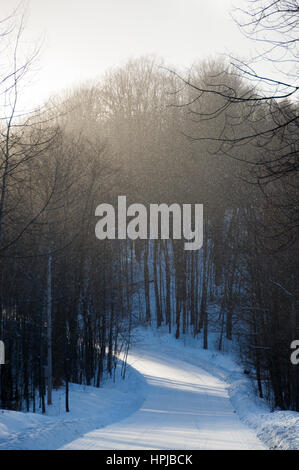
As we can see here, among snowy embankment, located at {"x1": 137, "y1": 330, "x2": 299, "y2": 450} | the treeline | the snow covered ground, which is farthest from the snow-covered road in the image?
the treeline

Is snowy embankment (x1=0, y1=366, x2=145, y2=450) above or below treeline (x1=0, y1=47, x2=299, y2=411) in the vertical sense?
below

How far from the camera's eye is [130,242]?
43.6 meters

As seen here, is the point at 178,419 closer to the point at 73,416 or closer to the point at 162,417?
the point at 162,417

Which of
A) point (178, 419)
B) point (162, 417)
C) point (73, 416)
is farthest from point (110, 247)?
point (73, 416)

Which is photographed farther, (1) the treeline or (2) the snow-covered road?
(1) the treeline

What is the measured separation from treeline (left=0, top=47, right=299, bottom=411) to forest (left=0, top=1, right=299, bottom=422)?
0.08 metres

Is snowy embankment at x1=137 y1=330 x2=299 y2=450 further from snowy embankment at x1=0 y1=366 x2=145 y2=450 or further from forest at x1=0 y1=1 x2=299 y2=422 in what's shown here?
snowy embankment at x1=0 y1=366 x2=145 y2=450

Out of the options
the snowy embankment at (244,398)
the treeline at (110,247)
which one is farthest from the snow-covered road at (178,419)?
the treeline at (110,247)

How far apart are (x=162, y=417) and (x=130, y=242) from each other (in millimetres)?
28233

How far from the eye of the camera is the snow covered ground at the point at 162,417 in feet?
32.4

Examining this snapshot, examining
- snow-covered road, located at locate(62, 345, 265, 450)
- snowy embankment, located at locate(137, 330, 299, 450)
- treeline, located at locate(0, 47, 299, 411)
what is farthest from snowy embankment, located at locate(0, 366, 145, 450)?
snowy embankment, located at locate(137, 330, 299, 450)

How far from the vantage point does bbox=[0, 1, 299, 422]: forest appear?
8359mm
